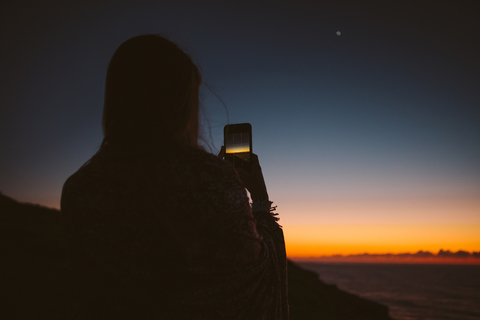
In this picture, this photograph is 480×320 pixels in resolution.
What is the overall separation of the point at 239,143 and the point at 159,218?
89 centimetres

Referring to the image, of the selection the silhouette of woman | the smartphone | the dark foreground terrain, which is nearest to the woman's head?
the silhouette of woman

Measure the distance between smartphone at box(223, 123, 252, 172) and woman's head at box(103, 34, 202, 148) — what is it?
434 mm

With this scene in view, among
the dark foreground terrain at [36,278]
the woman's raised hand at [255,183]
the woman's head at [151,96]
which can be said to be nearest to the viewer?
the woman's head at [151,96]

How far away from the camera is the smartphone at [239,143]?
64.2 inches

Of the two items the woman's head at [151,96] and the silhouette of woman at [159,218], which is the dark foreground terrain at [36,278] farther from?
the woman's head at [151,96]

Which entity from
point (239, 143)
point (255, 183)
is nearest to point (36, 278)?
point (239, 143)

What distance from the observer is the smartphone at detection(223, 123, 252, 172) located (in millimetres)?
1632

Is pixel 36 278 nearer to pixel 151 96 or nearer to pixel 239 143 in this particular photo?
pixel 239 143

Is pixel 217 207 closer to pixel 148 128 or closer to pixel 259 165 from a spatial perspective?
pixel 148 128

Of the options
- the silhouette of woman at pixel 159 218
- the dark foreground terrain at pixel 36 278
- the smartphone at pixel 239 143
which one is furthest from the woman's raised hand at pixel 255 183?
the dark foreground terrain at pixel 36 278

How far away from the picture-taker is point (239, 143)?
1808 mm

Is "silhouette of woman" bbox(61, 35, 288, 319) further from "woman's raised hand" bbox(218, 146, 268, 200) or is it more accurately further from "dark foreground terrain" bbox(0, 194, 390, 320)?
"dark foreground terrain" bbox(0, 194, 390, 320)

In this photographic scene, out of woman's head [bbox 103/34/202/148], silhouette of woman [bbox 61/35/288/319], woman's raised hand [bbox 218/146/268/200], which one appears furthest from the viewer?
woman's raised hand [bbox 218/146/268/200]

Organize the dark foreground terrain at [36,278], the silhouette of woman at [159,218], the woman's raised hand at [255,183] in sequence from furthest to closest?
1. the dark foreground terrain at [36,278]
2. the woman's raised hand at [255,183]
3. the silhouette of woman at [159,218]
